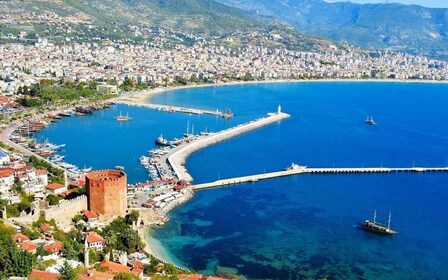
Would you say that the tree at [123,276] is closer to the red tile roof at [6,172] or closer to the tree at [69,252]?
the tree at [69,252]

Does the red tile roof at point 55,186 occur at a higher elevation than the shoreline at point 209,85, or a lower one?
lower

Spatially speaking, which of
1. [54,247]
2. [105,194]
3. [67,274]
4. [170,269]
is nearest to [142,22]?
[105,194]

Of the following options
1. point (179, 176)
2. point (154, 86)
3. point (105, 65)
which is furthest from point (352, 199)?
point (105, 65)

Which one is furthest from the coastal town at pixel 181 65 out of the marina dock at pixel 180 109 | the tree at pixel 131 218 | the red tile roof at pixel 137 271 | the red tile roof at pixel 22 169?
the red tile roof at pixel 137 271

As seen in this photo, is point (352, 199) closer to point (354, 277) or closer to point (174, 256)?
point (354, 277)

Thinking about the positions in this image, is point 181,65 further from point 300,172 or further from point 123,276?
point 123,276
